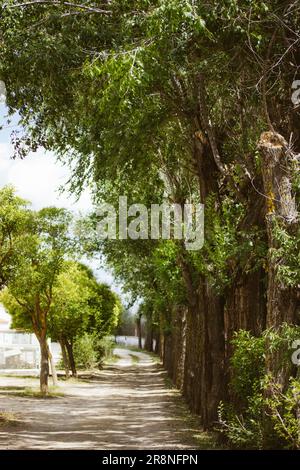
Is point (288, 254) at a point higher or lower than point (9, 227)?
lower

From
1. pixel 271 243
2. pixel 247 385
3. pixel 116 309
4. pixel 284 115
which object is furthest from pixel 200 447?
pixel 116 309

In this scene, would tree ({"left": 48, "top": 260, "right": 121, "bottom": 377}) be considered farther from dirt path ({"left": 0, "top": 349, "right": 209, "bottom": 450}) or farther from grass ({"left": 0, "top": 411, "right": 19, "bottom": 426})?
grass ({"left": 0, "top": 411, "right": 19, "bottom": 426})

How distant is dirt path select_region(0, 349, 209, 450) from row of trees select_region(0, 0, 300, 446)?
1.70 meters

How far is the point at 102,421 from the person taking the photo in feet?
64.2

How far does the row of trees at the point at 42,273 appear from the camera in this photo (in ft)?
64.4

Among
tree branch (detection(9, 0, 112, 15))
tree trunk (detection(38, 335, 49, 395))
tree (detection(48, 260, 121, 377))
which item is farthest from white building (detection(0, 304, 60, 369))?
tree branch (detection(9, 0, 112, 15))

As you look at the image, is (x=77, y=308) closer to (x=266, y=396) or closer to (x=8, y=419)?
(x=8, y=419)
